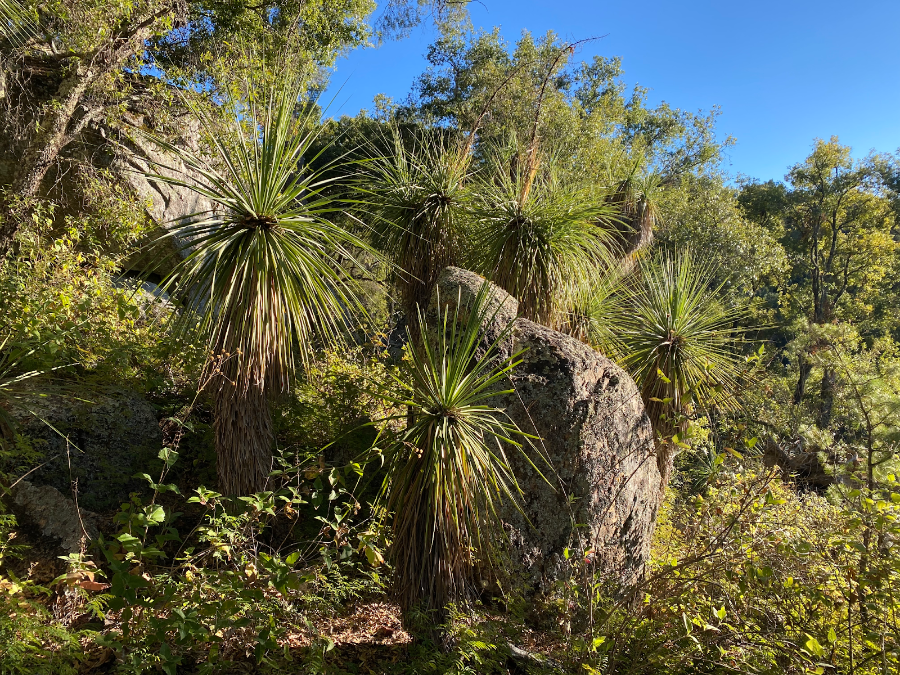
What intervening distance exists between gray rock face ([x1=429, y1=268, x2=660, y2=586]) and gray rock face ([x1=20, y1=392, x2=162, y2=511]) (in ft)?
10.2

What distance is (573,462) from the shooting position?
4.01m

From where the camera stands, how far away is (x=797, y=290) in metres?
21.9

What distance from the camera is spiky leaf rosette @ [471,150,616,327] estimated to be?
5.30m

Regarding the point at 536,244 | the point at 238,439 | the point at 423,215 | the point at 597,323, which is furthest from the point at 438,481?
the point at 597,323

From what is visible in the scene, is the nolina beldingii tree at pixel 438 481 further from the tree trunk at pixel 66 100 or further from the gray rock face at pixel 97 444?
the tree trunk at pixel 66 100

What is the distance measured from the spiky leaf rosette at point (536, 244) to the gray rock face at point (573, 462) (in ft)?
3.36

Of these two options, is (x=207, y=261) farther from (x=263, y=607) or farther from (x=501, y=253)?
(x=501, y=253)

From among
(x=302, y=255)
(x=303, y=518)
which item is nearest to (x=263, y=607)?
(x=303, y=518)

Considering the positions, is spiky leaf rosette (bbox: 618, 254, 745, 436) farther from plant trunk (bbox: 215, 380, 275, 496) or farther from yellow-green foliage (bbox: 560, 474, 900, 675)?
plant trunk (bbox: 215, 380, 275, 496)

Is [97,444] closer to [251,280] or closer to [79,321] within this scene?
[79,321]

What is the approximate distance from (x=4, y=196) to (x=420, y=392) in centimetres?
615

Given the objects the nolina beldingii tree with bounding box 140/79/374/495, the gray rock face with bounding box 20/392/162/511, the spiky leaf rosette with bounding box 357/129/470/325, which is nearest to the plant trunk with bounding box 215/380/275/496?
the nolina beldingii tree with bounding box 140/79/374/495

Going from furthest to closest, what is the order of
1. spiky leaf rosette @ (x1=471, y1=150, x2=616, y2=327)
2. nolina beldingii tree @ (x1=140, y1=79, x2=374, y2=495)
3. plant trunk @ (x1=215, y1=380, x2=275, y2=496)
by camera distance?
spiky leaf rosette @ (x1=471, y1=150, x2=616, y2=327)
plant trunk @ (x1=215, y1=380, x2=275, y2=496)
nolina beldingii tree @ (x1=140, y1=79, x2=374, y2=495)

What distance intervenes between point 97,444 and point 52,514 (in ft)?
2.81
